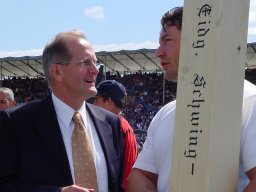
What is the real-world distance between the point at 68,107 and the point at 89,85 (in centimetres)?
17

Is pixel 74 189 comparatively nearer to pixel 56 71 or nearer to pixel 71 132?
Result: pixel 71 132

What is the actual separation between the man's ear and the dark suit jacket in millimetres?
177

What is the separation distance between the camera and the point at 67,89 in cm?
241

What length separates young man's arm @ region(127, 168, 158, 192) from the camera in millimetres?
1830

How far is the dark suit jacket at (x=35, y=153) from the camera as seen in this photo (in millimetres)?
2137

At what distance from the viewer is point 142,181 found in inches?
73.6

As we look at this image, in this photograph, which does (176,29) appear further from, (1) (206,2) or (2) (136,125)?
(2) (136,125)

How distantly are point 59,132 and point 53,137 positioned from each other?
5 centimetres

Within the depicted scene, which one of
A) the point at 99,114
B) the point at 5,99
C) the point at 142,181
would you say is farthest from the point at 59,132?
the point at 5,99

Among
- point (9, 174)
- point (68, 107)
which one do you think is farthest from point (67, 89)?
point (9, 174)

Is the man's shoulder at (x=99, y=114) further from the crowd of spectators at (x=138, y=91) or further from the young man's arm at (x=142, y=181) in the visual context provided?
the crowd of spectators at (x=138, y=91)

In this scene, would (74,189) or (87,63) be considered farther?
(87,63)

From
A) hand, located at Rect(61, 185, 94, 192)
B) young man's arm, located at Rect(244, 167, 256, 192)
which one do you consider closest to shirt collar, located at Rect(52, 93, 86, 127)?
hand, located at Rect(61, 185, 94, 192)

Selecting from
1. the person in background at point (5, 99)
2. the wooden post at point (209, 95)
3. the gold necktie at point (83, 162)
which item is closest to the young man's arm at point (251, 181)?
the wooden post at point (209, 95)
